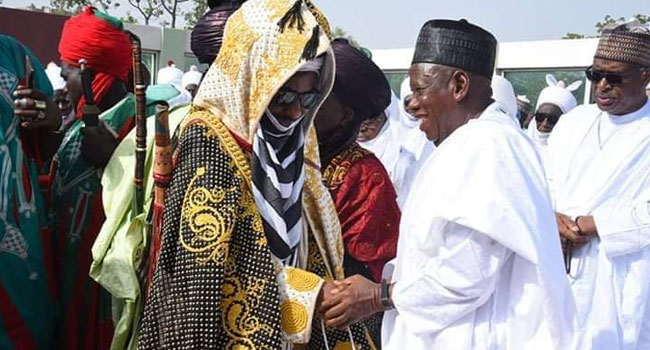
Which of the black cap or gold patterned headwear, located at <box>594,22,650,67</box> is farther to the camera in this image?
gold patterned headwear, located at <box>594,22,650,67</box>

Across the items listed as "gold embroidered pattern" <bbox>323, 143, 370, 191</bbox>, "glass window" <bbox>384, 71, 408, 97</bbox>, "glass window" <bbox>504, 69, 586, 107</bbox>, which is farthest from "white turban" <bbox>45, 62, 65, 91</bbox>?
"glass window" <bbox>504, 69, 586, 107</bbox>

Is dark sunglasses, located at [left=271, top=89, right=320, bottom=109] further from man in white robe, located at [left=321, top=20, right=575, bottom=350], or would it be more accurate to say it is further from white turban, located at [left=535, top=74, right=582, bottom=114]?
white turban, located at [left=535, top=74, right=582, bottom=114]

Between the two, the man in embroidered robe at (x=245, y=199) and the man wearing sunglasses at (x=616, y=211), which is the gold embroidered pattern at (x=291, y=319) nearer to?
the man in embroidered robe at (x=245, y=199)

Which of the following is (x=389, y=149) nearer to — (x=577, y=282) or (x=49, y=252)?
(x=577, y=282)

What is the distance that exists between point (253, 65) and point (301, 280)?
697 mm

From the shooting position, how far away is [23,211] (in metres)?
2.69

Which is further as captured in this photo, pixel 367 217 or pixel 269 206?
pixel 367 217

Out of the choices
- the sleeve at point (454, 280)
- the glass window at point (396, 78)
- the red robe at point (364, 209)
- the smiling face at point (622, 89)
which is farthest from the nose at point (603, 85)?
the glass window at point (396, 78)

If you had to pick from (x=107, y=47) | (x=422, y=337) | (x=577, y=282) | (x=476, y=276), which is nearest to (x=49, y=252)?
(x=107, y=47)

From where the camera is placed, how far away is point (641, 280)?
158 inches

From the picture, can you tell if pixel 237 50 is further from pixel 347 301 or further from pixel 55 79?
pixel 55 79

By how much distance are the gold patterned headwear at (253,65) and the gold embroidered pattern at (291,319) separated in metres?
0.54

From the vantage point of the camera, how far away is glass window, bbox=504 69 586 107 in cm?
1255

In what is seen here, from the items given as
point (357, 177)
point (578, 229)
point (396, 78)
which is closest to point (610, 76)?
point (578, 229)
